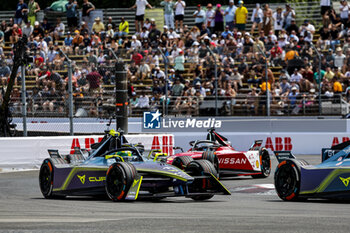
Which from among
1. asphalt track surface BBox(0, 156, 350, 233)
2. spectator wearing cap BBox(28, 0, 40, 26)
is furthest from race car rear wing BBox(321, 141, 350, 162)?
spectator wearing cap BBox(28, 0, 40, 26)

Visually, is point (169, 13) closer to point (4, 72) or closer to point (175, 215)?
point (4, 72)

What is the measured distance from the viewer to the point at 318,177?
460 inches

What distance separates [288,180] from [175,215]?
290cm

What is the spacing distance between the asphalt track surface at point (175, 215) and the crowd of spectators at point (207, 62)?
9955 mm

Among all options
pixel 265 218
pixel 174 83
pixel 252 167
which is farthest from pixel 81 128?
pixel 265 218

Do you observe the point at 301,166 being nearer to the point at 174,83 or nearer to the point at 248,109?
the point at 248,109

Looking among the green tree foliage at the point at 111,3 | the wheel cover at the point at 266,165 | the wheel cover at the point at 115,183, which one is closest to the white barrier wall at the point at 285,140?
the wheel cover at the point at 266,165

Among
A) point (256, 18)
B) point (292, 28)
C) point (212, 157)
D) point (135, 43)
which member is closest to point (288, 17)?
point (292, 28)

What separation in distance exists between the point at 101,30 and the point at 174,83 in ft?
24.0

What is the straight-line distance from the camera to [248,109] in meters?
25.2

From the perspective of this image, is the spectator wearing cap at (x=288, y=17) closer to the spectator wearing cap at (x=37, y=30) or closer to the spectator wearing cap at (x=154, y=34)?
the spectator wearing cap at (x=154, y=34)

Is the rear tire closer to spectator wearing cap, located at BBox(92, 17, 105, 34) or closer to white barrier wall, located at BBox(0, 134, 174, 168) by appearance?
white barrier wall, located at BBox(0, 134, 174, 168)

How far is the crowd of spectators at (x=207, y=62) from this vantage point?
23.7m

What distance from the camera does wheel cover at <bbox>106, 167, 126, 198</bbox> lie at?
39.0 ft
